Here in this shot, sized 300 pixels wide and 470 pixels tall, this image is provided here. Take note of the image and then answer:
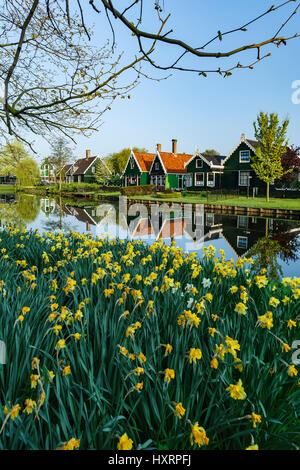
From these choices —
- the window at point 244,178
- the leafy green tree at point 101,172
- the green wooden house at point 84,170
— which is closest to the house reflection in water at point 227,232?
the window at point 244,178

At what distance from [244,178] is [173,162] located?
14.5 metres

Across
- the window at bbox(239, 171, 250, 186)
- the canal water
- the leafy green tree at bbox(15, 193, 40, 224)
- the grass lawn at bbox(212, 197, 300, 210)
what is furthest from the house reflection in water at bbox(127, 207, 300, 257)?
the window at bbox(239, 171, 250, 186)

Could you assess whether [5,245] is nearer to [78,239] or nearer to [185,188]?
[78,239]

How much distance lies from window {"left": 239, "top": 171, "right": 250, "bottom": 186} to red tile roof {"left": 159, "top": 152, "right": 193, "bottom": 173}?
12.4m

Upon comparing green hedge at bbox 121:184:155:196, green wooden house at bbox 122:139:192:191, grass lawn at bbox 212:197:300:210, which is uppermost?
green wooden house at bbox 122:139:192:191

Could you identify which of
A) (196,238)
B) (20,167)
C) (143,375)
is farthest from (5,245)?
(196,238)

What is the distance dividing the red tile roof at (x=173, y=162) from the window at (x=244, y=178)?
12.4 m

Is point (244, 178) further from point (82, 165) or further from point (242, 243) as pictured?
point (82, 165)

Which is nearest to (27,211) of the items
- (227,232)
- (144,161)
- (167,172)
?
(227,232)

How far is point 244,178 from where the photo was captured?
4106 cm

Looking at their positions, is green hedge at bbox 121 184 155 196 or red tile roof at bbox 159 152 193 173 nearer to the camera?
green hedge at bbox 121 184 155 196

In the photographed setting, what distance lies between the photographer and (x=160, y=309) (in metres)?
3.70

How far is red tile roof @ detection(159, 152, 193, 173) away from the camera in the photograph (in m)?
50.7

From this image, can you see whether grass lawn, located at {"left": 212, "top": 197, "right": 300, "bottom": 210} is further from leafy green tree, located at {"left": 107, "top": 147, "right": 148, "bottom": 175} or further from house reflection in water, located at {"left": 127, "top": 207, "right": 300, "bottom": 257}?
leafy green tree, located at {"left": 107, "top": 147, "right": 148, "bottom": 175}
